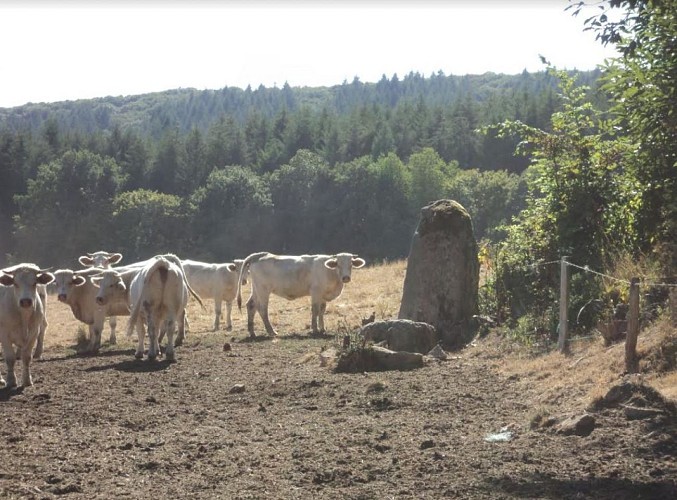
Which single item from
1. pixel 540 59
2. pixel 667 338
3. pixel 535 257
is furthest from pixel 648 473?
pixel 540 59

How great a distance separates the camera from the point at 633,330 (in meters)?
11.2

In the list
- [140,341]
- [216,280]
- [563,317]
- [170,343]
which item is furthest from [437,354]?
[216,280]

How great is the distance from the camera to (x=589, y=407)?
32.5ft

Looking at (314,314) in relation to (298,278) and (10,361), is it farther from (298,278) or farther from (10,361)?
(10,361)

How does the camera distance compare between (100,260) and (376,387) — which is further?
(100,260)

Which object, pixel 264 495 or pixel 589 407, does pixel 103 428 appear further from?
pixel 589 407

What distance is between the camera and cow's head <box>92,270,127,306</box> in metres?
18.0

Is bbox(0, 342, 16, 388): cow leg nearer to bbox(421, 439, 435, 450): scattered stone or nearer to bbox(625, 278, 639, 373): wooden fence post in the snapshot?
bbox(421, 439, 435, 450): scattered stone

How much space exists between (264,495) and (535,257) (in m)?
11.3

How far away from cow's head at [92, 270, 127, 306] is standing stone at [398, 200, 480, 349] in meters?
5.90

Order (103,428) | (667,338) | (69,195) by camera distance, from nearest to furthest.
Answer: (103,428) → (667,338) → (69,195)

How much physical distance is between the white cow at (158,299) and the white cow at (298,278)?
4.59 m

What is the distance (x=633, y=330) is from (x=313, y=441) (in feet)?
14.3

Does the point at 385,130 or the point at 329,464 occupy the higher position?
the point at 385,130
